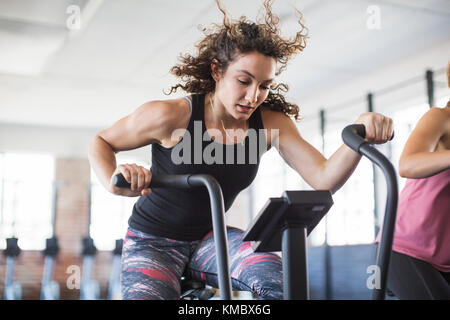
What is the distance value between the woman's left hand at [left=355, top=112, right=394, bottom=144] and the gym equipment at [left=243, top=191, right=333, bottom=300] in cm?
23

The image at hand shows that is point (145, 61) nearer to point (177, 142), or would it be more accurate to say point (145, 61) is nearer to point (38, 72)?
point (38, 72)

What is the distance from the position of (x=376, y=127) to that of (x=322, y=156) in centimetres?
38

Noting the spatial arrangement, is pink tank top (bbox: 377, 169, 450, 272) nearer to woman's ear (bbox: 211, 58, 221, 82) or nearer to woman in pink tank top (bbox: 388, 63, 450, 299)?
woman in pink tank top (bbox: 388, 63, 450, 299)

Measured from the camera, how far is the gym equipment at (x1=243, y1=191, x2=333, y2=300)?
100 centimetres

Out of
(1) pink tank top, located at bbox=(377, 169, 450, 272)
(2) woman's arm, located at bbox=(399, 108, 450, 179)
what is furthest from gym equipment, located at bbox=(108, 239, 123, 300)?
(2) woman's arm, located at bbox=(399, 108, 450, 179)

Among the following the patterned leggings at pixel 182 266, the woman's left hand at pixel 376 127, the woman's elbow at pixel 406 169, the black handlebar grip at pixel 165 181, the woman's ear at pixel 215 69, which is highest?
the woman's ear at pixel 215 69

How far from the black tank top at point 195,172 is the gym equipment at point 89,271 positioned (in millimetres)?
6042

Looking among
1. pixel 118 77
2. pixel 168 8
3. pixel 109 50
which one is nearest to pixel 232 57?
pixel 168 8

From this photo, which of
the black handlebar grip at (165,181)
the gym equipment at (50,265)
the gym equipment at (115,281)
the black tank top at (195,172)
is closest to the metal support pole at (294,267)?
the black handlebar grip at (165,181)

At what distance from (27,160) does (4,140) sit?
0.45 metres

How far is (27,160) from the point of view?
8.30 meters

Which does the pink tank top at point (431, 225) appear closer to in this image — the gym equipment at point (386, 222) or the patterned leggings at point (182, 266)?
the patterned leggings at point (182, 266)

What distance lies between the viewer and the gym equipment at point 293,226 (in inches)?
39.4

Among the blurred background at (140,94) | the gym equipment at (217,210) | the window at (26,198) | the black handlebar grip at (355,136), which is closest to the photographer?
the gym equipment at (217,210)
